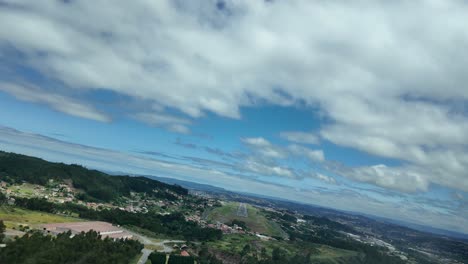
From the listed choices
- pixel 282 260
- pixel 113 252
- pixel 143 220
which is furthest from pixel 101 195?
pixel 113 252

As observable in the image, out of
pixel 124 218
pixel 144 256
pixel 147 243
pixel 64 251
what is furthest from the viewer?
pixel 124 218

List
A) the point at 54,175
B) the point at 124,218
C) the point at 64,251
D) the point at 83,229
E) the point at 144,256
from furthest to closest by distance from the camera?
the point at 54,175
the point at 124,218
the point at 83,229
the point at 144,256
the point at 64,251

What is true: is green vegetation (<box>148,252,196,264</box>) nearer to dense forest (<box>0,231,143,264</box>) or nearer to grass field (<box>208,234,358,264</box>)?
dense forest (<box>0,231,143,264</box>)

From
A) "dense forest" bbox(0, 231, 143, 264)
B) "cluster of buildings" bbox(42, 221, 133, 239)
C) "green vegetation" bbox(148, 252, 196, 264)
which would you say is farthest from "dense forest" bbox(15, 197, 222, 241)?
"dense forest" bbox(0, 231, 143, 264)

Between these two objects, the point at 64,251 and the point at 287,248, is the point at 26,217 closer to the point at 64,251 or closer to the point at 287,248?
the point at 64,251

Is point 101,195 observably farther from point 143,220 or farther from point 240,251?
point 240,251

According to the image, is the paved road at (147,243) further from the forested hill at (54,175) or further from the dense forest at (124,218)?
the forested hill at (54,175)

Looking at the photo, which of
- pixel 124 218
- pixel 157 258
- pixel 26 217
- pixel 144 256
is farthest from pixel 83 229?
pixel 124 218
